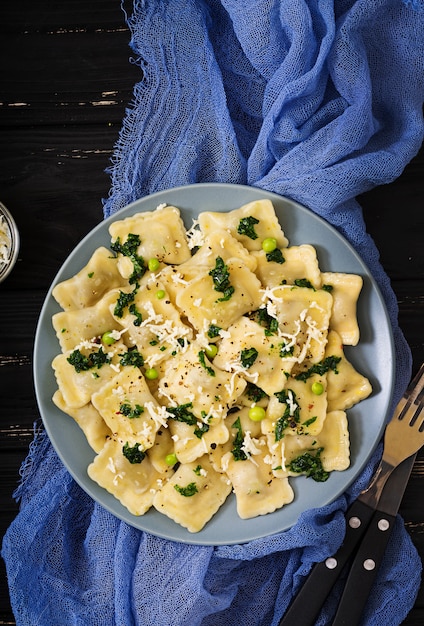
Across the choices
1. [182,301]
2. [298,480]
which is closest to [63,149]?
[182,301]

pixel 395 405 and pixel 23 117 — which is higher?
pixel 23 117

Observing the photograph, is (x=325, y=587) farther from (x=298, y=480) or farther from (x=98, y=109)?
(x=98, y=109)

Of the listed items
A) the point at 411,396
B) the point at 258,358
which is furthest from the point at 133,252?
the point at 411,396

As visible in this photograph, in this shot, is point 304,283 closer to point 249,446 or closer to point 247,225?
point 247,225

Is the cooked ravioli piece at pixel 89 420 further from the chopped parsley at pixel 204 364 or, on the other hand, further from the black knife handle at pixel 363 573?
the black knife handle at pixel 363 573

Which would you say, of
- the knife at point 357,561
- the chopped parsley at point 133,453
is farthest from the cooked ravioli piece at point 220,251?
the knife at point 357,561

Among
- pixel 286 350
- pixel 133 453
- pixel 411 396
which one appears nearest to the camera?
pixel 286 350

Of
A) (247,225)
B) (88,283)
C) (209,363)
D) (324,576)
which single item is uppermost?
(247,225)

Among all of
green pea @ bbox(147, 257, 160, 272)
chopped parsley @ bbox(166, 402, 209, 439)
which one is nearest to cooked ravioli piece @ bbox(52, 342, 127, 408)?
chopped parsley @ bbox(166, 402, 209, 439)
